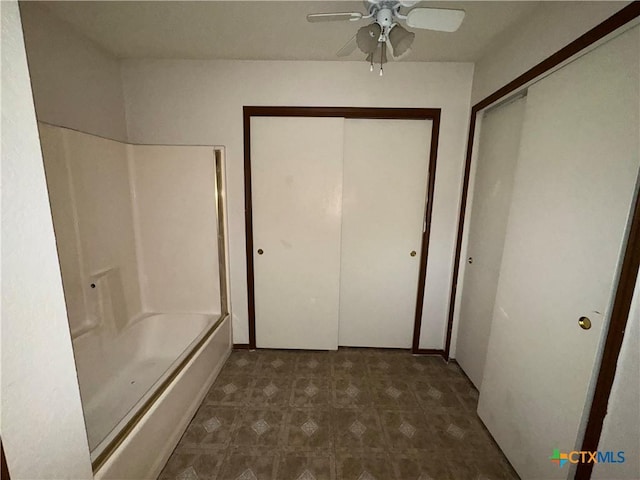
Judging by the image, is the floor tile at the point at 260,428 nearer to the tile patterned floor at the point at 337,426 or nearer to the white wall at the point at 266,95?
the tile patterned floor at the point at 337,426

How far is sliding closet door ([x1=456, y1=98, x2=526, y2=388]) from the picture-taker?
1.53m

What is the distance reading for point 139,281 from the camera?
211 cm

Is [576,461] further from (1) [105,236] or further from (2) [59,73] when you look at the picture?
(2) [59,73]

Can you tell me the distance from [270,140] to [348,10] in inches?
36.8

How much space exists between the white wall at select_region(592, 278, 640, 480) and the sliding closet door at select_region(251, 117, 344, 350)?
5.03 ft

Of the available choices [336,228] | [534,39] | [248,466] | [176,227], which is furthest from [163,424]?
[534,39]

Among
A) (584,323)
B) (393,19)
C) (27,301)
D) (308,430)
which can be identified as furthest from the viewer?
(308,430)

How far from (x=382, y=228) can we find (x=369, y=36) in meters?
1.32

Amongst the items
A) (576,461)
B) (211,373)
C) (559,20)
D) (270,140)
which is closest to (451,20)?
(559,20)

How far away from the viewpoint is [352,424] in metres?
1.52

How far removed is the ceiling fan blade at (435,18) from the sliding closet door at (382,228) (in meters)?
0.94

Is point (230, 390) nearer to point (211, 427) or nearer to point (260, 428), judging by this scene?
point (211, 427)

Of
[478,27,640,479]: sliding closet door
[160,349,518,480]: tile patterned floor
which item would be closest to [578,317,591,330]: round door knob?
[478,27,640,479]: sliding closet door

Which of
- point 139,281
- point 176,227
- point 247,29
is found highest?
point 247,29
